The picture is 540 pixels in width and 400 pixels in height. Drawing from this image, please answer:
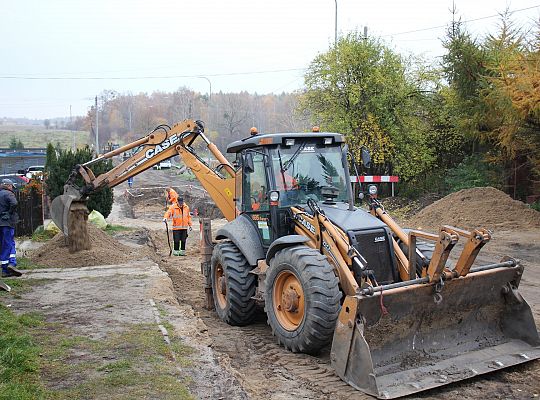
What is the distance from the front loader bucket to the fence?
518 inches

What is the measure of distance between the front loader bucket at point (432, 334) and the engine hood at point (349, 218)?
4.03 feet

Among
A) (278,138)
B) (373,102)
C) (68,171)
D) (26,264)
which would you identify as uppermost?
(373,102)

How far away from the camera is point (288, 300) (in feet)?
23.1

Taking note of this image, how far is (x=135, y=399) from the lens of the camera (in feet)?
16.4

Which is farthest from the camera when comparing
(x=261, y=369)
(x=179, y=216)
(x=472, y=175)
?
(x=472, y=175)

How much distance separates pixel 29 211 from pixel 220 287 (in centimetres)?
1072

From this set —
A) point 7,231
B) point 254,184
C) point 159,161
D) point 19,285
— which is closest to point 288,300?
point 254,184

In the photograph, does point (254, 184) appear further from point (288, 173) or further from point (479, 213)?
point (479, 213)

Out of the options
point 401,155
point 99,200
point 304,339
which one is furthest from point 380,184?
point 304,339

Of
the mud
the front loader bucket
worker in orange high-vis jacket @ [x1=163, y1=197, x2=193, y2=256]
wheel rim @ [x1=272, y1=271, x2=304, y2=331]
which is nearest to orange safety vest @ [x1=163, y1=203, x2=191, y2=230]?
worker in orange high-vis jacket @ [x1=163, y1=197, x2=193, y2=256]

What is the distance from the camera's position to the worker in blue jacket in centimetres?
1076

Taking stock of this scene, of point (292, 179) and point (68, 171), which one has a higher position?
point (292, 179)

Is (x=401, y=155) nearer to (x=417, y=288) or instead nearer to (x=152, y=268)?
(x=152, y=268)

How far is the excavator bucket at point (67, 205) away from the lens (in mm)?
12477
